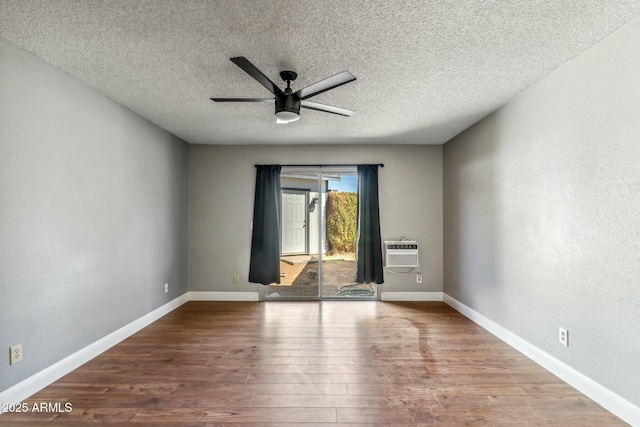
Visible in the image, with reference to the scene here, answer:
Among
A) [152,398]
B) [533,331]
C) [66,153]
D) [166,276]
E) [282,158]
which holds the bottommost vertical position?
[152,398]

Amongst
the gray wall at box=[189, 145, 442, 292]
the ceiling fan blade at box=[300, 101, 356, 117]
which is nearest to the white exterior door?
the gray wall at box=[189, 145, 442, 292]

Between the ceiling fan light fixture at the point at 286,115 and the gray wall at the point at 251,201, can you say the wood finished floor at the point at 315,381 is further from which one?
the ceiling fan light fixture at the point at 286,115

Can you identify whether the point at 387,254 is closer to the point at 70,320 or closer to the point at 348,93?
the point at 348,93

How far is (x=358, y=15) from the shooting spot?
179 cm

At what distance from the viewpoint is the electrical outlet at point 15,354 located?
2035mm

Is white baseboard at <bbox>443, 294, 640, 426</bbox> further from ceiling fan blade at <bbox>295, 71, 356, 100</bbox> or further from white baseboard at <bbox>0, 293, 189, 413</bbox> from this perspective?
white baseboard at <bbox>0, 293, 189, 413</bbox>

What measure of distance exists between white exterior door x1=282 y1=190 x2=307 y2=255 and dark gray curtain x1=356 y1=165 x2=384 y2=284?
84 cm

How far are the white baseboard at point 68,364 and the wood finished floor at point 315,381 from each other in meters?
0.06

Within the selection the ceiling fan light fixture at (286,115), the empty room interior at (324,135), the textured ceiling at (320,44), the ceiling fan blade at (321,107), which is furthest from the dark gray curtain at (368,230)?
the ceiling fan light fixture at (286,115)

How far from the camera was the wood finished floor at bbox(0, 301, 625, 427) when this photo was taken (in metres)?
1.93

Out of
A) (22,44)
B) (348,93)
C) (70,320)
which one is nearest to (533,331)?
(348,93)

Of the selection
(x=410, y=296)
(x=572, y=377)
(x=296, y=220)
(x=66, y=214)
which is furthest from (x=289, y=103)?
(x=410, y=296)

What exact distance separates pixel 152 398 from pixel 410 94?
311cm

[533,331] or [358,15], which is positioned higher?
[358,15]
